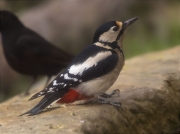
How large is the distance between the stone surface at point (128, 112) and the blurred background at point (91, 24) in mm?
3853

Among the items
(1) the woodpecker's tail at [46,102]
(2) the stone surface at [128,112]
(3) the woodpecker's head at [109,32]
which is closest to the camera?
(2) the stone surface at [128,112]

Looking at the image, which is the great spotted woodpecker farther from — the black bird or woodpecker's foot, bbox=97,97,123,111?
the black bird

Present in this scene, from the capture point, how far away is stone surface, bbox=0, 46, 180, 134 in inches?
114

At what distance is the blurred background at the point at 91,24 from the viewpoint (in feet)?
28.2

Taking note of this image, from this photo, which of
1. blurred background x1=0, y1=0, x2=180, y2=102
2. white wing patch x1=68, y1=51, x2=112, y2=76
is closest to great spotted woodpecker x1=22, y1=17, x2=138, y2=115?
white wing patch x1=68, y1=51, x2=112, y2=76

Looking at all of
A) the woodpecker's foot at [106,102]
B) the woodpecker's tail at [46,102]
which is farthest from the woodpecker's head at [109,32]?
the woodpecker's tail at [46,102]

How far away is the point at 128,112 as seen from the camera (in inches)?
134

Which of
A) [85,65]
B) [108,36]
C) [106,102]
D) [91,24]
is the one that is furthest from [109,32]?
[91,24]

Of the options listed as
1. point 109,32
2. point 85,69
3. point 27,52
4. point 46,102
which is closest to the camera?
point 46,102

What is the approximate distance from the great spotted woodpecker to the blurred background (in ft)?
16.2

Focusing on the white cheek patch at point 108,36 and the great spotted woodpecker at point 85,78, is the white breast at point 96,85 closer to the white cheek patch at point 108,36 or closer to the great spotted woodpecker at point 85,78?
the great spotted woodpecker at point 85,78

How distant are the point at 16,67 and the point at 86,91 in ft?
7.49

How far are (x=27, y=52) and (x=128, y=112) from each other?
7.53 feet

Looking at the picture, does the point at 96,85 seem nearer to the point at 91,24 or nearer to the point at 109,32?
the point at 109,32
